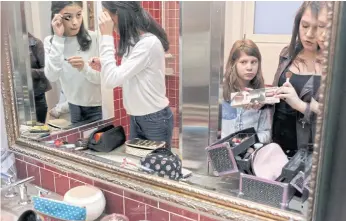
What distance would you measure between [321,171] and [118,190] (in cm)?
55

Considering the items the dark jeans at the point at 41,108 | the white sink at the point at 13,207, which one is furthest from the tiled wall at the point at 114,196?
the dark jeans at the point at 41,108

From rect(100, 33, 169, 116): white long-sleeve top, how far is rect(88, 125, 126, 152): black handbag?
0.23 feet

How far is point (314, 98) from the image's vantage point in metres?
0.64

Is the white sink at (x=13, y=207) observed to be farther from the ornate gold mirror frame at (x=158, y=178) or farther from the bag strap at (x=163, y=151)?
the bag strap at (x=163, y=151)

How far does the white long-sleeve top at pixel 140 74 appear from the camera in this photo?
0.81 m

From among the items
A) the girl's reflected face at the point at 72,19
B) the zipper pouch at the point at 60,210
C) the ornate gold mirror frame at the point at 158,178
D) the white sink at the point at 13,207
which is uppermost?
the girl's reflected face at the point at 72,19

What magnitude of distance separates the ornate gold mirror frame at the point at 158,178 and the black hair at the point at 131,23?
32 centimetres

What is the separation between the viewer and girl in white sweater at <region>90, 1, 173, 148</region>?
2.66 feet

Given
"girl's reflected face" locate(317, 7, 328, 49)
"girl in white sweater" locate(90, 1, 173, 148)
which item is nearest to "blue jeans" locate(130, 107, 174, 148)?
"girl in white sweater" locate(90, 1, 173, 148)

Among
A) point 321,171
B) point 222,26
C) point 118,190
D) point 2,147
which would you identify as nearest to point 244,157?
point 321,171

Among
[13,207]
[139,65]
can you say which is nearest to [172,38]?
[139,65]

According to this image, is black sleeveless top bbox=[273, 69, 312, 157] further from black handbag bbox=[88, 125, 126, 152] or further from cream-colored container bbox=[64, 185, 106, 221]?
cream-colored container bbox=[64, 185, 106, 221]

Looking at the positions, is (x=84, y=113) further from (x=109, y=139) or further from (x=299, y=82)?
(x=299, y=82)

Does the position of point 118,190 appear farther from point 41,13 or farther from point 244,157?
point 41,13
